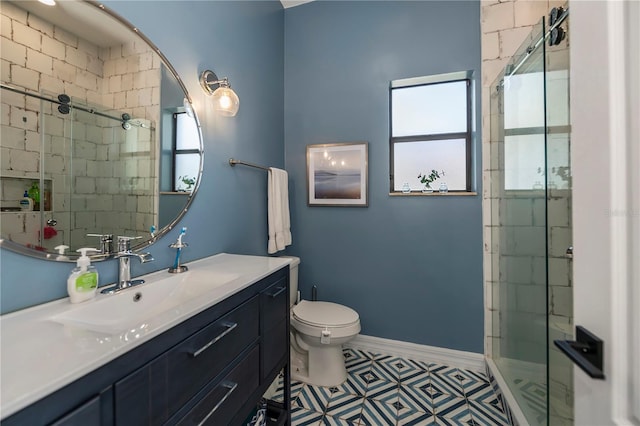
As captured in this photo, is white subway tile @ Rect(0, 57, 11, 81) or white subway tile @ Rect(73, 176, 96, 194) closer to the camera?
white subway tile @ Rect(0, 57, 11, 81)

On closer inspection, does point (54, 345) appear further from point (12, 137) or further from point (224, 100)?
point (224, 100)

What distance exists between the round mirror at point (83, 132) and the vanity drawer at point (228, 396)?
2.09ft

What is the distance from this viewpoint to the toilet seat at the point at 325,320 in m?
1.73

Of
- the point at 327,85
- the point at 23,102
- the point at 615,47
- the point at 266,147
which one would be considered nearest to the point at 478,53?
the point at 327,85

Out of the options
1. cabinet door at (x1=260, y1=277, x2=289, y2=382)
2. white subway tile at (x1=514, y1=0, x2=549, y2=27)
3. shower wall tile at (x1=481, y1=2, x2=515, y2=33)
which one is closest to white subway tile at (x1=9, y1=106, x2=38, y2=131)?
cabinet door at (x1=260, y1=277, x2=289, y2=382)

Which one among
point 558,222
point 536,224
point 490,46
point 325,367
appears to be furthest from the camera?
point 490,46

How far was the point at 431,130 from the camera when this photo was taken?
2186 mm

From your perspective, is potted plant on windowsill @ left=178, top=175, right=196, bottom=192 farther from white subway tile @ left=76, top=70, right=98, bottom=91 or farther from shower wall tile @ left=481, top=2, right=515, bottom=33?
shower wall tile @ left=481, top=2, right=515, bottom=33

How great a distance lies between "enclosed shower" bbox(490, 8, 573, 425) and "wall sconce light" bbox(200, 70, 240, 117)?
1608mm

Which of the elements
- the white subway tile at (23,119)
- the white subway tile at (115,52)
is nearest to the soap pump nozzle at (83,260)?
the white subway tile at (23,119)

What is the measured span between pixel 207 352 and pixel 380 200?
5.42 ft

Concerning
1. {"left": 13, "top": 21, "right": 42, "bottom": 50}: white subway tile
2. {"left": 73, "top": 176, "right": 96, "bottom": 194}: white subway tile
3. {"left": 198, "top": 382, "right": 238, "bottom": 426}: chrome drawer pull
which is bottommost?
{"left": 198, "top": 382, "right": 238, "bottom": 426}: chrome drawer pull

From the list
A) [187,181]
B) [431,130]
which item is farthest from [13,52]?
[431,130]

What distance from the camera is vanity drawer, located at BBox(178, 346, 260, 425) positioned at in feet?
2.72
